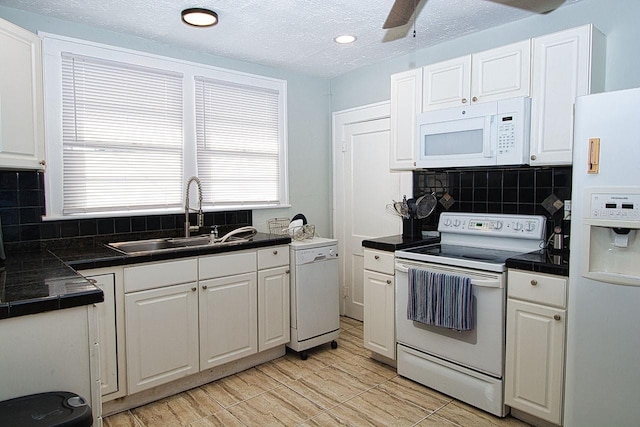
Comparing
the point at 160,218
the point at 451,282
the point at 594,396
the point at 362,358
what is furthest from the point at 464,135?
the point at 160,218

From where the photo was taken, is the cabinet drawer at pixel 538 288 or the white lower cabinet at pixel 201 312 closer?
the cabinet drawer at pixel 538 288

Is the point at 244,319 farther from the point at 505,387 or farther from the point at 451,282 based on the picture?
the point at 505,387

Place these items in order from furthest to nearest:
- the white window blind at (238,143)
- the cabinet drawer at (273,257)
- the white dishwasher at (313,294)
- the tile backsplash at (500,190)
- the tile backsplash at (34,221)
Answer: the white window blind at (238,143) → the white dishwasher at (313,294) → the cabinet drawer at (273,257) → the tile backsplash at (500,190) → the tile backsplash at (34,221)

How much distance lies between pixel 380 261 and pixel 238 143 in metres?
1.61

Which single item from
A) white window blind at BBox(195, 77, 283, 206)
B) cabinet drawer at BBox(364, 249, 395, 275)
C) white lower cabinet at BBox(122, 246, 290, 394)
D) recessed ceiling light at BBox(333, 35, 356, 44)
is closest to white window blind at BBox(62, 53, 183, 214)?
white window blind at BBox(195, 77, 283, 206)

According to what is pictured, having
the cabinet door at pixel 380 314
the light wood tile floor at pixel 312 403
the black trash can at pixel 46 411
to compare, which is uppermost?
the black trash can at pixel 46 411

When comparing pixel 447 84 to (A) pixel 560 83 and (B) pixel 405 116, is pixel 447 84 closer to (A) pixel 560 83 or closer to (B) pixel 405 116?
(B) pixel 405 116

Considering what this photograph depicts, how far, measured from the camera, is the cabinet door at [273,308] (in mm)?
2982

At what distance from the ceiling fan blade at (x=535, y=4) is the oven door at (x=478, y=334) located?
5.41 feet

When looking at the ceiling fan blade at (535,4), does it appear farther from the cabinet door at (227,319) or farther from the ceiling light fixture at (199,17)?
the cabinet door at (227,319)

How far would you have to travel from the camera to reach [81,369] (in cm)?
148

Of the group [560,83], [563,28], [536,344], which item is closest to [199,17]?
[560,83]

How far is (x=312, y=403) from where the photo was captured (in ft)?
8.21

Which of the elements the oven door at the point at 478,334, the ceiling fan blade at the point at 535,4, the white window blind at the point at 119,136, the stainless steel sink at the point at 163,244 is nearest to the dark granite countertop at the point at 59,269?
the stainless steel sink at the point at 163,244
